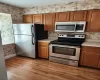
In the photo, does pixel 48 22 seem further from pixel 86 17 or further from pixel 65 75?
pixel 65 75

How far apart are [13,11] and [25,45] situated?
66.5 inches

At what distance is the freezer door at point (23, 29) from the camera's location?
3369mm

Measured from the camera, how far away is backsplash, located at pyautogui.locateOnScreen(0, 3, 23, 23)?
331 cm

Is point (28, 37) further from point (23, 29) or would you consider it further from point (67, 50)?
point (67, 50)

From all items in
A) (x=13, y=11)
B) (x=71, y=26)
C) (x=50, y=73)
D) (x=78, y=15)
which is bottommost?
A: (x=50, y=73)

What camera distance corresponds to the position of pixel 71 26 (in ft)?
10.3

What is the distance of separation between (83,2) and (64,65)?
97.2 inches

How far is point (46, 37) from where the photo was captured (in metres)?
3.94

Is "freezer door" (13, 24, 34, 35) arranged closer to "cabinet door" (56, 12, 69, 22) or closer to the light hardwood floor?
"cabinet door" (56, 12, 69, 22)

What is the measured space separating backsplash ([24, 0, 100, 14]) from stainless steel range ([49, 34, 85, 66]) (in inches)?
42.3

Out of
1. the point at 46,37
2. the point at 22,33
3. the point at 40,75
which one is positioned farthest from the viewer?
the point at 46,37

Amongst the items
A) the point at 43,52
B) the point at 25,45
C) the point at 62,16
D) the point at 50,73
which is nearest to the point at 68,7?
the point at 62,16

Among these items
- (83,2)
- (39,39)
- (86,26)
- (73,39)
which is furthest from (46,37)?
(83,2)

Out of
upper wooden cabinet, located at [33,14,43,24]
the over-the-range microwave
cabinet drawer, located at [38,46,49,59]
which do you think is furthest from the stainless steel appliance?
the over-the-range microwave
